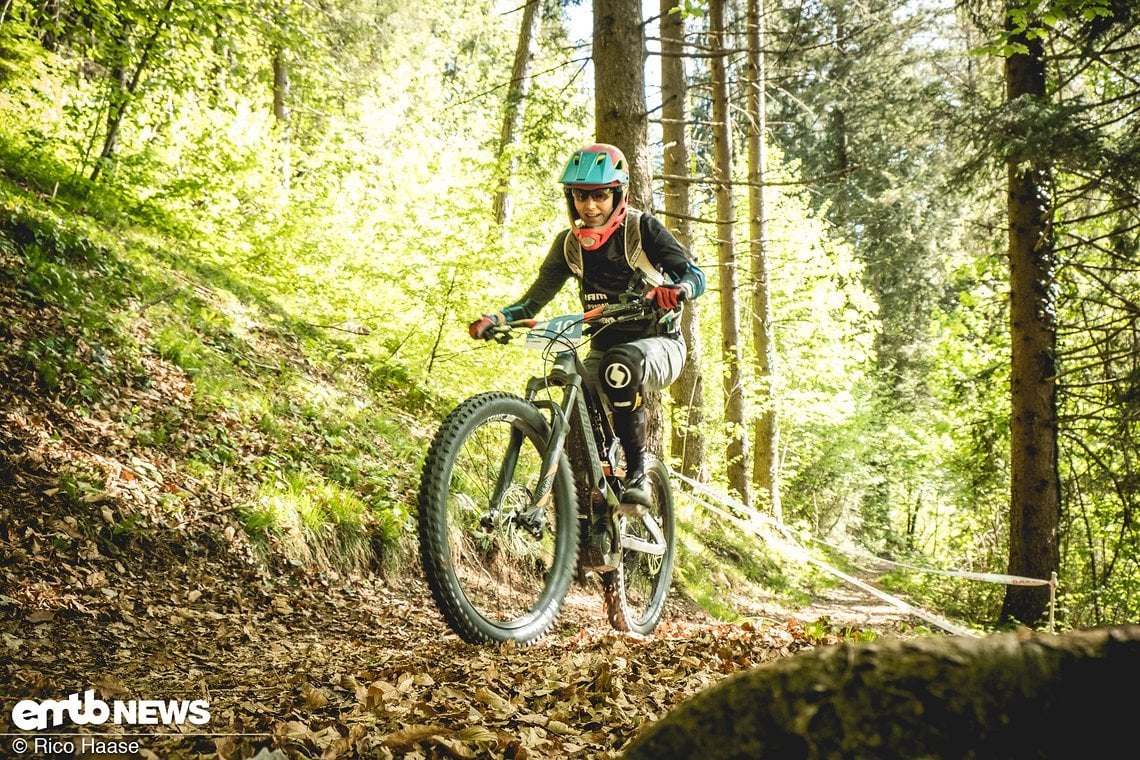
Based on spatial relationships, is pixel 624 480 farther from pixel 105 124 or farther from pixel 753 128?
pixel 753 128

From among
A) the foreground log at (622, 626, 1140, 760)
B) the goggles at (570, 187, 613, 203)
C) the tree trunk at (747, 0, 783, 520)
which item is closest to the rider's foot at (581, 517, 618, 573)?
the goggles at (570, 187, 613, 203)

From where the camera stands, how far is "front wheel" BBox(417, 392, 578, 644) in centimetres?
311

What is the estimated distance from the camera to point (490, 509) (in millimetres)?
3438

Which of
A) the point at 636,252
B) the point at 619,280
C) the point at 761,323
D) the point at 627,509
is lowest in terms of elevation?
the point at 627,509

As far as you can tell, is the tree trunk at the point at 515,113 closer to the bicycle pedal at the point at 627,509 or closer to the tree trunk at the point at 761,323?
the tree trunk at the point at 761,323

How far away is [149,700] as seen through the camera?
2.42 m

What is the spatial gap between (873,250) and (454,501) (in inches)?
994

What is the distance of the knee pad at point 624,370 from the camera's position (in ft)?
12.9

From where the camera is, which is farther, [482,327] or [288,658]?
[482,327]

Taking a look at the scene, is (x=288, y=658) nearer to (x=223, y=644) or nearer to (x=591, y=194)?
(x=223, y=644)

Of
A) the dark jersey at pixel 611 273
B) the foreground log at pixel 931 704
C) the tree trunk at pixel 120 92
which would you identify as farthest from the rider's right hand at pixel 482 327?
the tree trunk at pixel 120 92

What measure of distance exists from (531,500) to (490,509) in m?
0.26

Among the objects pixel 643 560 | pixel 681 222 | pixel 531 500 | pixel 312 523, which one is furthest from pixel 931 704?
pixel 681 222

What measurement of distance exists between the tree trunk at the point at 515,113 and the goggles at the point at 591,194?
275 cm
